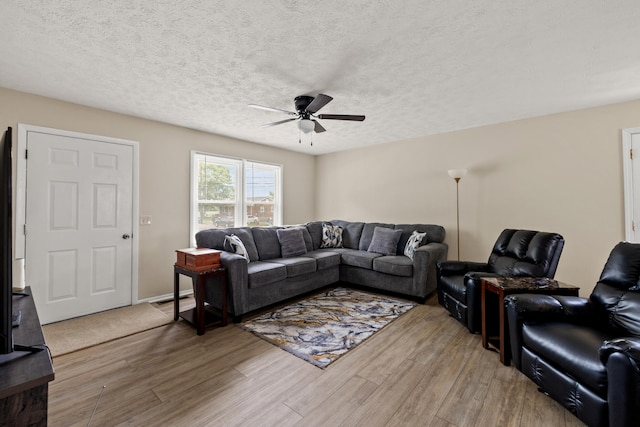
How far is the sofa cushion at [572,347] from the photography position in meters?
1.48

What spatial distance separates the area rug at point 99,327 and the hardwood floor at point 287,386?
0.53 feet

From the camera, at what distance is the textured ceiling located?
1766 mm

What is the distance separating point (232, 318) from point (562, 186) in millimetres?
4439

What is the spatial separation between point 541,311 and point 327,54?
2511mm

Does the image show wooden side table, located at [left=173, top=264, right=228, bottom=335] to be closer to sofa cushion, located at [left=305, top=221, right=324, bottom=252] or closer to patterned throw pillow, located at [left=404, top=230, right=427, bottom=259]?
sofa cushion, located at [left=305, top=221, right=324, bottom=252]

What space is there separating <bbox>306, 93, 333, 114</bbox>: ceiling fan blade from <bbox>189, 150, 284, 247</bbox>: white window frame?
2341mm

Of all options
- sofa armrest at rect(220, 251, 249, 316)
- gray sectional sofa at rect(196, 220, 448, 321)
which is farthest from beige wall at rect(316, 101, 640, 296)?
sofa armrest at rect(220, 251, 249, 316)

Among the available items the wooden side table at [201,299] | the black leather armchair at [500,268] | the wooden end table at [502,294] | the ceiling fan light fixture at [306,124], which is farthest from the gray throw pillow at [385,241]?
the wooden side table at [201,299]

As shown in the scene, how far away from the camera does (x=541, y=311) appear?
6.49 feet

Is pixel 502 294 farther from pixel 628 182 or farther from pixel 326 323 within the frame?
pixel 628 182

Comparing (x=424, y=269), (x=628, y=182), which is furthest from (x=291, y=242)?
(x=628, y=182)

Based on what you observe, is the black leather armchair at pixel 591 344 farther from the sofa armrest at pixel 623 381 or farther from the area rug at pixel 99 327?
the area rug at pixel 99 327

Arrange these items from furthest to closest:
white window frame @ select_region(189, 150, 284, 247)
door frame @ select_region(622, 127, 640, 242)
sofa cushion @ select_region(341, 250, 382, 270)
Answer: white window frame @ select_region(189, 150, 284, 247) < sofa cushion @ select_region(341, 250, 382, 270) < door frame @ select_region(622, 127, 640, 242)

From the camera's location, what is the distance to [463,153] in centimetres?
439
